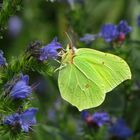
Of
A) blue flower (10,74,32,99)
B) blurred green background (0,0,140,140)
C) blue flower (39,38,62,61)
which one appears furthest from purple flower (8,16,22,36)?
blue flower (10,74,32,99)

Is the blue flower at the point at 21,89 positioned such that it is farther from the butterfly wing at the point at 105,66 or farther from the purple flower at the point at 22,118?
the butterfly wing at the point at 105,66

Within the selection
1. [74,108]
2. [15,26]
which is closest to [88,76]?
[74,108]

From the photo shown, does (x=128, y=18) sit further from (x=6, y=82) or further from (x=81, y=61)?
(x=6, y=82)

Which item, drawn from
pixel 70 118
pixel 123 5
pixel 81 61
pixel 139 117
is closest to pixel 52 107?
pixel 70 118

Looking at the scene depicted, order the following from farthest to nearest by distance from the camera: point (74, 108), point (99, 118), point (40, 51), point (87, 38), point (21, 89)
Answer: point (74, 108)
point (87, 38)
point (99, 118)
point (40, 51)
point (21, 89)

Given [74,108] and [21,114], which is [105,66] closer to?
[21,114]

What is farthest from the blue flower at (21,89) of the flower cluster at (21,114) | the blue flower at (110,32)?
the blue flower at (110,32)

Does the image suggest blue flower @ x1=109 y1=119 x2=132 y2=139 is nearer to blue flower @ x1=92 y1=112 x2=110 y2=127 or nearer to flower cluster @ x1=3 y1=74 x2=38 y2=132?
blue flower @ x1=92 y1=112 x2=110 y2=127
